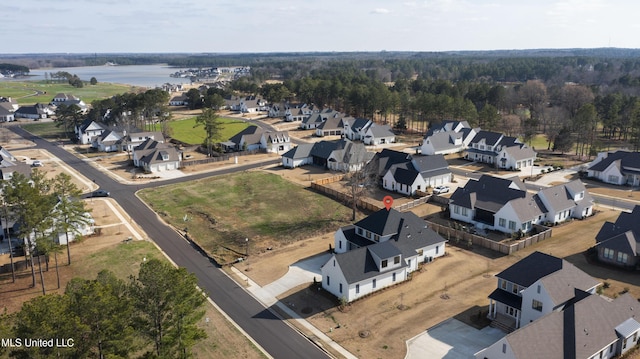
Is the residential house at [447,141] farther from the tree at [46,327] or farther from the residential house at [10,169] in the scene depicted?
the tree at [46,327]

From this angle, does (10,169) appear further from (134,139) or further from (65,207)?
(134,139)

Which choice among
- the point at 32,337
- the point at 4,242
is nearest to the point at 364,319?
the point at 32,337

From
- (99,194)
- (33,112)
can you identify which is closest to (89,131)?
(99,194)

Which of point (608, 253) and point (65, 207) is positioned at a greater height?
point (65, 207)

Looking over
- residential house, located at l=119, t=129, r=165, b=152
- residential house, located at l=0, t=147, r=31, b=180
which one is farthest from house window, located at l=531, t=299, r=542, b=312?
residential house, located at l=119, t=129, r=165, b=152

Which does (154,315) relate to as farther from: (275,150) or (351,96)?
(351,96)

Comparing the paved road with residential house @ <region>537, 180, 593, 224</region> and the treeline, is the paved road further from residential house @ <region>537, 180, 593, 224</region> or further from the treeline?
residential house @ <region>537, 180, 593, 224</region>

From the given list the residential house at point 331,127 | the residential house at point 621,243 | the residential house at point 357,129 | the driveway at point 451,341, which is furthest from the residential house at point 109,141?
the residential house at point 621,243
